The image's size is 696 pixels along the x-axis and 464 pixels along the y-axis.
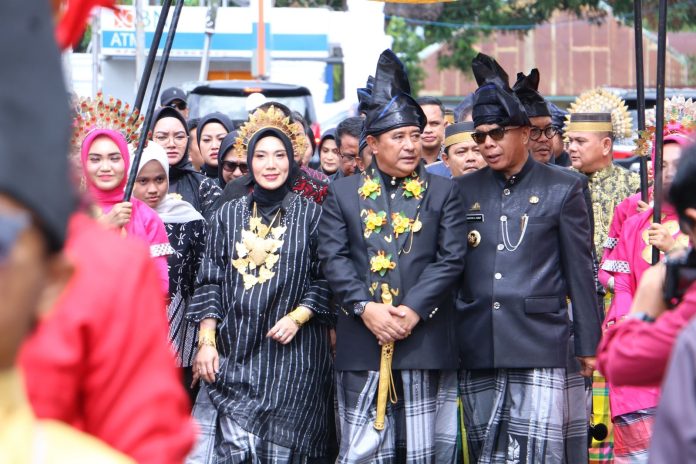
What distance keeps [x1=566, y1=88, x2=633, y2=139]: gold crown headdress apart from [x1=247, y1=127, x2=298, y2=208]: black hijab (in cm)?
272

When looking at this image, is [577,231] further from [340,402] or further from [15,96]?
[15,96]

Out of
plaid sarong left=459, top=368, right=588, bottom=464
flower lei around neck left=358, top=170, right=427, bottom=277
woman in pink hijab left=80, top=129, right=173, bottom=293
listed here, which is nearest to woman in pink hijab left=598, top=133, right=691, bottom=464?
plaid sarong left=459, top=368, right=588, bottom=464

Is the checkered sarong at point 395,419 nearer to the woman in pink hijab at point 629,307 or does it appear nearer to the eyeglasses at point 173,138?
the woman in pink hijab at point 629,307

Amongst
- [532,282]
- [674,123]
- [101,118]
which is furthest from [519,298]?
[101,118]

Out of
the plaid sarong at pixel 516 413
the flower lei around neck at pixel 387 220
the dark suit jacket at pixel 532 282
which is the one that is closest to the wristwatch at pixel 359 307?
the flower lei around neck at pixel 387 220

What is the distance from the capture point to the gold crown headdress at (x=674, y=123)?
20.3 feet

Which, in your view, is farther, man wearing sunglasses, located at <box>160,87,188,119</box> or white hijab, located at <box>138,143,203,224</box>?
man wearing sunglasses, located at <box>160,87,188,119</box>

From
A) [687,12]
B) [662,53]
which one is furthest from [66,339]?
[687,12]

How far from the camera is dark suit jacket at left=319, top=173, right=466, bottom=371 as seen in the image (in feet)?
20.4

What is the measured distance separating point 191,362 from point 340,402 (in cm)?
108

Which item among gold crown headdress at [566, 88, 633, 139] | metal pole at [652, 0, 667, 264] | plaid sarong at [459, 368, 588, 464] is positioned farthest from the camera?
gold crown headdress at [566, 88, 633, 139]

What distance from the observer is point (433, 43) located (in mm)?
29094

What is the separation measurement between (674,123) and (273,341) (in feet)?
7.75

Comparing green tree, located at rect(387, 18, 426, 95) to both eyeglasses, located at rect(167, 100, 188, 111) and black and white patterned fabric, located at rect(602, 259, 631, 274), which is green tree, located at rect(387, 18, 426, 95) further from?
black and white patterned fabric, located at rect(602, 259, 631, 274)
